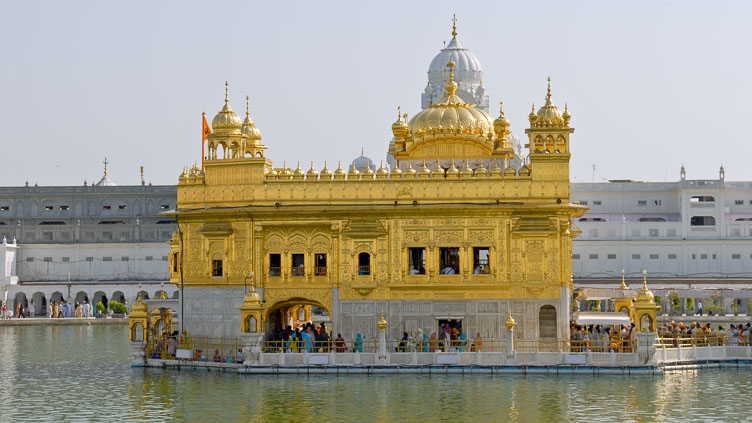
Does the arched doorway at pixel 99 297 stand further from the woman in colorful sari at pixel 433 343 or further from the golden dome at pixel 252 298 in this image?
the woman in colorful sari at pixel 433 343

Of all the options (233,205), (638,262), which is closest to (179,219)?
(233,205)

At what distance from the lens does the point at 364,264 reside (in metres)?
36.3

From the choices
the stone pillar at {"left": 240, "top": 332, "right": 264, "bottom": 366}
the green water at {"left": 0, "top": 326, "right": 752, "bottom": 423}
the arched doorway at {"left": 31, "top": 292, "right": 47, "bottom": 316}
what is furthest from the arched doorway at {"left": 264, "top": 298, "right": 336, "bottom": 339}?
the arched doorway at {"left": 31, "top": 292, "right": 47, "bottom": 316}

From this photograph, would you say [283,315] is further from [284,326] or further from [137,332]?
[137,332]

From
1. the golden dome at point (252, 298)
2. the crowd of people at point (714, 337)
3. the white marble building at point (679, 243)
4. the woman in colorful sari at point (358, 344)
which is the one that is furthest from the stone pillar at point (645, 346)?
the white marble building at point (679, 243)

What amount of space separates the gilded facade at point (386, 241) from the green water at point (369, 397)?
2.93m

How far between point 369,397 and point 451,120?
1151 centimetres

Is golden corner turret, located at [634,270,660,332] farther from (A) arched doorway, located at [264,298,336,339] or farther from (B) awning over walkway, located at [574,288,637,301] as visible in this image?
(A) arched doorway, located at [264,298,336,339]

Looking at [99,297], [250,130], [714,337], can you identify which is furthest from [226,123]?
[99,297]

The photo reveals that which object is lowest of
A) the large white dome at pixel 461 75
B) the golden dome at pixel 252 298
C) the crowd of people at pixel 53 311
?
the crowd of people at pixel 53 311

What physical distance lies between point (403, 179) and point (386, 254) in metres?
2.25

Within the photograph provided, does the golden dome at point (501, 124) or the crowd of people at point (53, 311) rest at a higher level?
the golden dome at point (501, 124)

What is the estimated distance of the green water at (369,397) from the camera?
2767 cm

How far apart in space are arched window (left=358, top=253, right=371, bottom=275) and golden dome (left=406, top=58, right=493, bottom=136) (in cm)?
483
